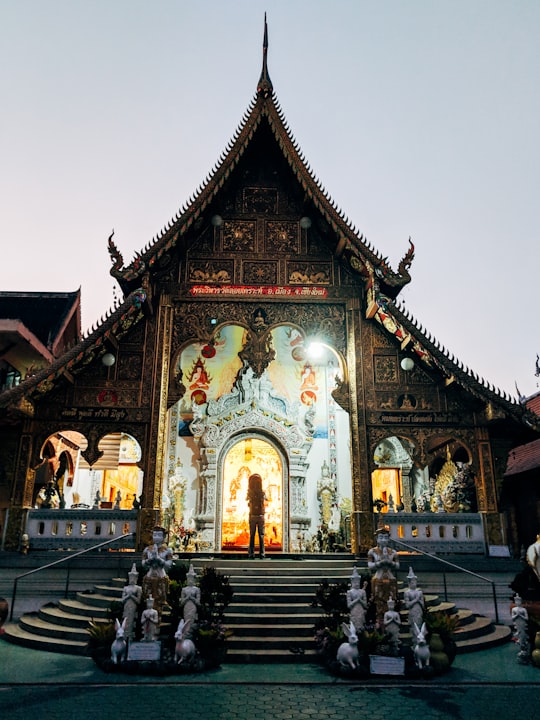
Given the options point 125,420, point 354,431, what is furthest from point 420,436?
point 125,420

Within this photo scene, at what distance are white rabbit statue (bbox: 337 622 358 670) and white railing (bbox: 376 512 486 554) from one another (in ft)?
16.5

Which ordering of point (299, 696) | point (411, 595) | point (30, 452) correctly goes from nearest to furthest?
1. point (299, 696)
2. point (411, 595)
3. point (30, 452)

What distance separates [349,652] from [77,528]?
6607mm

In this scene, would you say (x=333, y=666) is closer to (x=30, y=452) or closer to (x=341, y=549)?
(x=30, y=452)

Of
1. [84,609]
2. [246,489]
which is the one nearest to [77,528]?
[84,609]

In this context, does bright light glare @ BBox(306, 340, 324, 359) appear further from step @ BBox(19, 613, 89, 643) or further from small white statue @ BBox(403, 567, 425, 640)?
small white statue @ BBox(403, 567, 425, 640)

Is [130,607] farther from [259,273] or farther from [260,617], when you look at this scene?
[259,273]

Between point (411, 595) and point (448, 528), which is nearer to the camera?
point (411, 595)

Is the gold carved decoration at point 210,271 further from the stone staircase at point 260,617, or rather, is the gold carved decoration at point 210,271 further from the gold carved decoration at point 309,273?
the stone staircase at point 260,617

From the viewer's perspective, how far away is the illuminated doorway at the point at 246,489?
1594 centimetres

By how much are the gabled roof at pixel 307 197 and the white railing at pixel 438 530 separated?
473 centimetres

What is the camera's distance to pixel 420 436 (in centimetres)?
1166

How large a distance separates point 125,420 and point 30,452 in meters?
1.91

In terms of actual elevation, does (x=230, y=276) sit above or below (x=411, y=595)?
above
